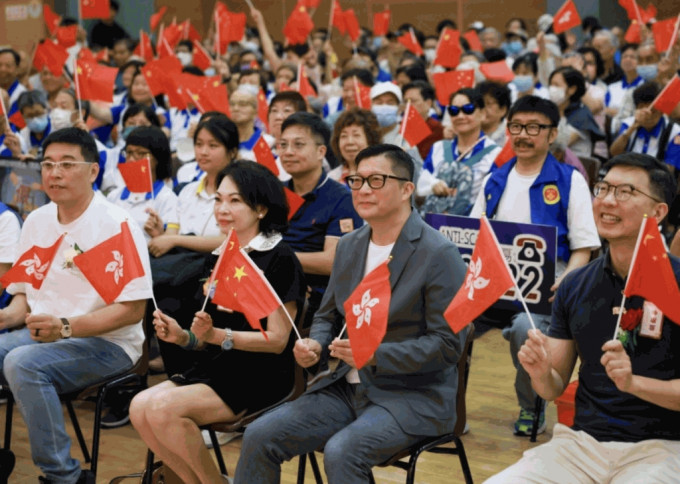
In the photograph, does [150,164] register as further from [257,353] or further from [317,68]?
[317,68]

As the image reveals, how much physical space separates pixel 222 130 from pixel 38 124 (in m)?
2.96

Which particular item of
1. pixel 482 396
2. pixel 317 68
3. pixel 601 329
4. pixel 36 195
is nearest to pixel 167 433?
pixel 601 329

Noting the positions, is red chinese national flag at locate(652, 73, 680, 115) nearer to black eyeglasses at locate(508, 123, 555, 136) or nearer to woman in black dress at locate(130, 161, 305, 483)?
black eyeglasses at locate(508, 123, 555, 136)

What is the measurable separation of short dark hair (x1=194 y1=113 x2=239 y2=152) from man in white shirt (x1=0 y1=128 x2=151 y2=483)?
36.6 inches

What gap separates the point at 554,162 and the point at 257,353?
169 centimetres

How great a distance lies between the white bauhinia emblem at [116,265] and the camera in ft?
11.0

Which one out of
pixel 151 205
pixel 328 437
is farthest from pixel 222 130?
pixel 328 437

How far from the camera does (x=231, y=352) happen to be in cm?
Answer: 328

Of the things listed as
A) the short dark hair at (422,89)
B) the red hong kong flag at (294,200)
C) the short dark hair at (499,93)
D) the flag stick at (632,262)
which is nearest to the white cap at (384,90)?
the short dark hair at (422,89)

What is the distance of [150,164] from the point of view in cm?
493

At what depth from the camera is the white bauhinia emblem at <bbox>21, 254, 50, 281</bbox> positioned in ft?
11.7

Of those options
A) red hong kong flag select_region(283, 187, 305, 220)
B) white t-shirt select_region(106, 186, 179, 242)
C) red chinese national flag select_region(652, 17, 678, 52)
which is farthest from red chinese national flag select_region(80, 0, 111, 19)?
red hong kong flag select_region(283, 187, 305, 220)

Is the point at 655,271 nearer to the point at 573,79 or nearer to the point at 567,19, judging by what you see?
the point at 573,79

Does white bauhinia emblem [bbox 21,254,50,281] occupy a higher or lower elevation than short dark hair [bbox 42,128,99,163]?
lower
